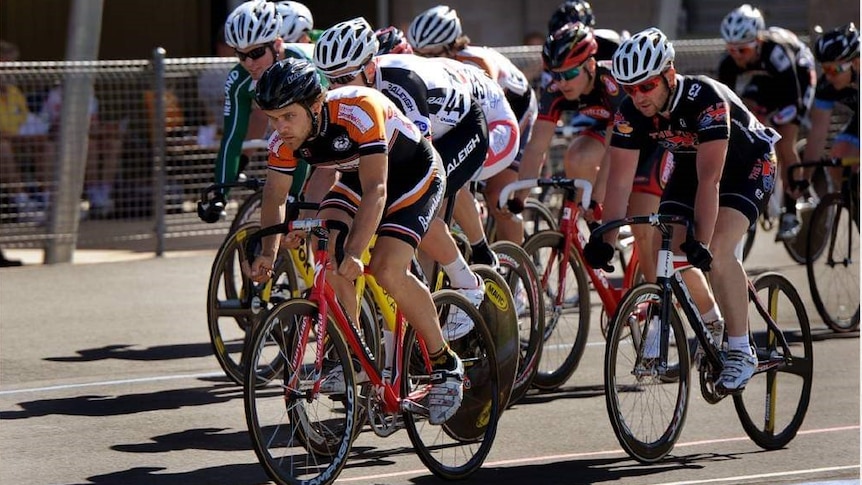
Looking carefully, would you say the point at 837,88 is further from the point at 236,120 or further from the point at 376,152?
the point at 376,152

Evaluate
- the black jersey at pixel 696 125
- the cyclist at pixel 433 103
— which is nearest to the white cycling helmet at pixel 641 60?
the black jersey at pixel 696 125

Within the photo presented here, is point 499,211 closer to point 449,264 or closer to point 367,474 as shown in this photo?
point 449,264

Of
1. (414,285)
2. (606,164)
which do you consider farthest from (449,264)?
(606,164)

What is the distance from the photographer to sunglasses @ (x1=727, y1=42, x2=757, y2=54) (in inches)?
510

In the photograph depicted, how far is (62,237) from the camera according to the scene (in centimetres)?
1325

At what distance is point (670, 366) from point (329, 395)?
165 cm

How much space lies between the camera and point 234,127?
9.52 m

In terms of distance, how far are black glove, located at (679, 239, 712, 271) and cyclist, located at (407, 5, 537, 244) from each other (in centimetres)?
316

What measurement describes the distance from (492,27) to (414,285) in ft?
45.9

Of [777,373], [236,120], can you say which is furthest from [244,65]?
[777,373]

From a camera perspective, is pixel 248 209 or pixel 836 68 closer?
pixel 248 209

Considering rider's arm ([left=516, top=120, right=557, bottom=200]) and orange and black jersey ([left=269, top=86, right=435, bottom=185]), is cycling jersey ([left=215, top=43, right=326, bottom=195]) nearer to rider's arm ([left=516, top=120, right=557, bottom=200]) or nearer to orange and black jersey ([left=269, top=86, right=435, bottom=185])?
rider's arm ([left=516, top=120, right=557, bottom=200])

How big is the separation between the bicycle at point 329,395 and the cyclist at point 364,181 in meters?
0.10

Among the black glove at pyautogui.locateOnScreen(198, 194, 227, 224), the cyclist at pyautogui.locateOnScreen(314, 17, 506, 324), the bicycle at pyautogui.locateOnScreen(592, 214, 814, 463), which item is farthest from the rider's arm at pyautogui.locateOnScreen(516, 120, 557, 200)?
the bicycle at pyautogui.locateOnScreen(592, 214, 814, 463)
